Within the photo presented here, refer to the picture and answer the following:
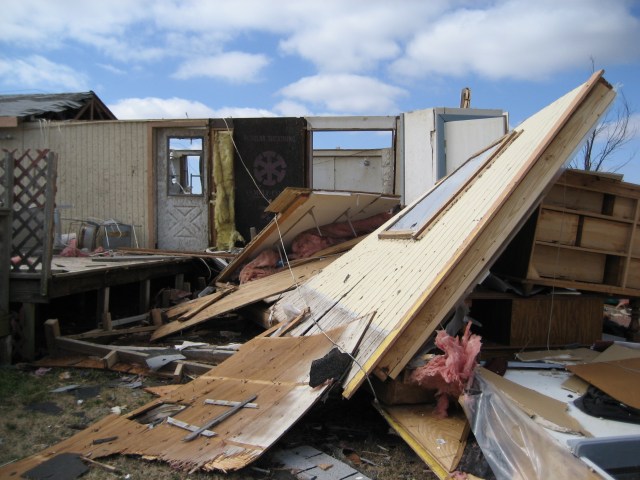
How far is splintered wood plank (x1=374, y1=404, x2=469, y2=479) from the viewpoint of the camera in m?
2.76

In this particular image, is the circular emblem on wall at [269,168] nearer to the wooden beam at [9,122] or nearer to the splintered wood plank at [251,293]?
the splintered wood plank at [251,293]

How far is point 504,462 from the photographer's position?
2.54 meters

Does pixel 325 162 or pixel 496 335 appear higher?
pixel 325 162

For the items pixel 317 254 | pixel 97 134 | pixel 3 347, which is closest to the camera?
pixel 3 347

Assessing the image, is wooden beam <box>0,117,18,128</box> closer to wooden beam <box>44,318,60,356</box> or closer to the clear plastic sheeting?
wooden beam <box>44,318,60,356</box>

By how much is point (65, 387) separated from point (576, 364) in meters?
4.65

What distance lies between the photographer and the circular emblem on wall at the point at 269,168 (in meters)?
11.0

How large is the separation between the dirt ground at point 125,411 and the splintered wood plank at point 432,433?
22cm

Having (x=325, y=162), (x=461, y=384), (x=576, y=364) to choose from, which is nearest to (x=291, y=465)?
(x=461, y=384)

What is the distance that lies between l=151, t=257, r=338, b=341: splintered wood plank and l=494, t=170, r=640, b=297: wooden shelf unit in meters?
3.09

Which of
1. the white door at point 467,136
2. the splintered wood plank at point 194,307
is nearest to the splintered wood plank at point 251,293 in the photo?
the splintered wood plank at point 194,307

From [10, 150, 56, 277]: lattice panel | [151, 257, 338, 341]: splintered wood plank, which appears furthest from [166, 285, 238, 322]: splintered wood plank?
[10, 150, 56, 277]: lattice panel

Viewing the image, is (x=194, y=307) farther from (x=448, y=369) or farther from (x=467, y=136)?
(x=467, y=136)

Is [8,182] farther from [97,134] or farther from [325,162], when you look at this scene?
[325,162]
